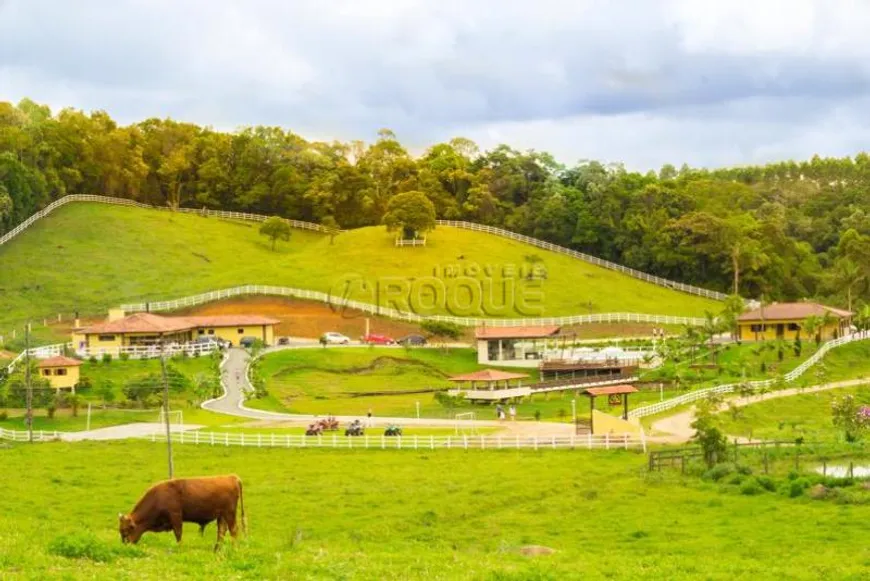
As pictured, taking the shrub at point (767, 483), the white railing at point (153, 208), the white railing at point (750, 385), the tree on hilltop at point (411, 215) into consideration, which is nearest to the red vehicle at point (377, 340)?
the tree on hilltop at point (411, 215)

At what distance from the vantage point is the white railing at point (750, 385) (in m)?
55.0

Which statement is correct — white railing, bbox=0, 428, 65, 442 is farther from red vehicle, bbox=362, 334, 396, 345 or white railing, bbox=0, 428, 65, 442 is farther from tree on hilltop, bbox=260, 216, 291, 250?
tree on hilltop, bbox=260, 216, 291, 250

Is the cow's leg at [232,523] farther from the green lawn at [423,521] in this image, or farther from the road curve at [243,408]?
the road curve at [243,408]

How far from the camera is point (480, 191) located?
400 feet

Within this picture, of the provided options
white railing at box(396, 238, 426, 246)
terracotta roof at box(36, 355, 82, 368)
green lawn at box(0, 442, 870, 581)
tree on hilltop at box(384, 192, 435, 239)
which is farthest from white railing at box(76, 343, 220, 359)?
white railing at box(396, 238, 426, 246)

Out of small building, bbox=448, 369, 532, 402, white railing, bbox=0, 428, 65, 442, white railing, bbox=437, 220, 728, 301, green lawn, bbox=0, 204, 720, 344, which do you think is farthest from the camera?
white railing, bbox=437, 220, 728, 301

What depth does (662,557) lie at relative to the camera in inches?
874

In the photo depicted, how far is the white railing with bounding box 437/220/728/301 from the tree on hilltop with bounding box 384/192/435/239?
9.71m

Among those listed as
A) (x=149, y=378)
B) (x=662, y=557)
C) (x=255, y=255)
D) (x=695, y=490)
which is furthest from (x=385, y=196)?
(x=662, y=557)

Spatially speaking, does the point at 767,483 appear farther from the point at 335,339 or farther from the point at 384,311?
the point at 384,311

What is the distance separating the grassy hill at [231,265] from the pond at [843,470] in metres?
55.3

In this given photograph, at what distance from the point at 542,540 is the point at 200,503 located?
863cm

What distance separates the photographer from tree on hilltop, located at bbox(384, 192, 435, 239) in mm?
106625

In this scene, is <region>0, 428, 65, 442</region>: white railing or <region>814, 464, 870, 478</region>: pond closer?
<region>814, 464, 870, 478</region>: pond
